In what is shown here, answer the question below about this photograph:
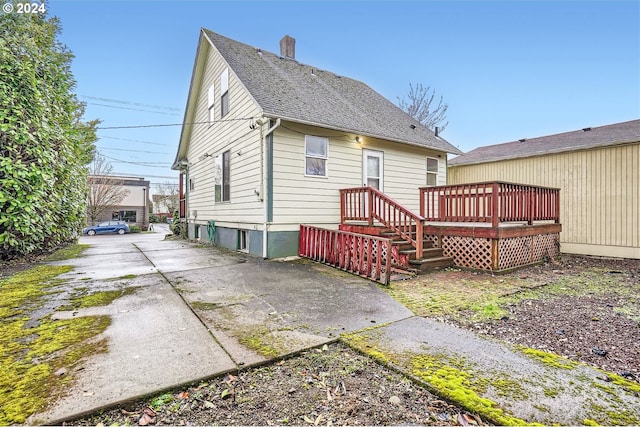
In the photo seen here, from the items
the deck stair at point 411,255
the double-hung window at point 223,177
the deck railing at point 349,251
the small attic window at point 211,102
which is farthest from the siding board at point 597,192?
the small attic window at point 211,102

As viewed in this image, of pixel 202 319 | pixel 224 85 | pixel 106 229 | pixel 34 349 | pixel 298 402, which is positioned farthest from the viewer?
pixel 106 229

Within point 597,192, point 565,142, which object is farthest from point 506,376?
point 565,142

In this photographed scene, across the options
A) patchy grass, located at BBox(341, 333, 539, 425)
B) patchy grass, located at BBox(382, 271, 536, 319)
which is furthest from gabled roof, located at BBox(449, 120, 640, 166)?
patchy grass, located at BBox(341, 333, 539, 425)

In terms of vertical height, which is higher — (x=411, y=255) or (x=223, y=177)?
(x=223, y=177)

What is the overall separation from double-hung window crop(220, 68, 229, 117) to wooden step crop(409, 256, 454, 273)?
747cm

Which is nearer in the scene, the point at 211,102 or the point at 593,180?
the point at 593,180

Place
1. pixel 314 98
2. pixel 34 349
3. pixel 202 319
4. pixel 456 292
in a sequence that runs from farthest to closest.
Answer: pixel 314 98 < pixel 456 292 < pixel 202 319 < pixel 34 349

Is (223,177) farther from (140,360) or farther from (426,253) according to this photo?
(140,360)

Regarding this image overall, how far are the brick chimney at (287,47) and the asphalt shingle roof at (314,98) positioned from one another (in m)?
0.58

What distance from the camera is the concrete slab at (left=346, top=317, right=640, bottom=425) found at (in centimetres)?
184

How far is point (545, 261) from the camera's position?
781 centimetres

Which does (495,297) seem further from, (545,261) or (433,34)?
(433,34)

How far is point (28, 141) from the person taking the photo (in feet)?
21.7

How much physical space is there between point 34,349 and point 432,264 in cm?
627
